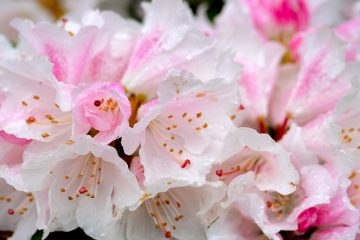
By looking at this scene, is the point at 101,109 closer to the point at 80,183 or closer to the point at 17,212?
the point at 80,183

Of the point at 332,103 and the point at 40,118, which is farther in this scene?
the point at 332,103

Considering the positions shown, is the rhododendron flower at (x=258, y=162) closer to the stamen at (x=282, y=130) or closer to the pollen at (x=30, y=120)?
the stamen at (x=282, y=130)

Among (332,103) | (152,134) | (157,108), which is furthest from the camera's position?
(332,103)

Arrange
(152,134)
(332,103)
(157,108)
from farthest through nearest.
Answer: (332,103)
(152,134)
(157,108)

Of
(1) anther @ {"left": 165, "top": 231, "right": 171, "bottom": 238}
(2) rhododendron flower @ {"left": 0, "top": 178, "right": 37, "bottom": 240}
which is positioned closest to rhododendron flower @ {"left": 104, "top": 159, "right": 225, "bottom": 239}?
(1) anther @ {"left": 165, "top": 231, "right": 171, "bottom": 238}

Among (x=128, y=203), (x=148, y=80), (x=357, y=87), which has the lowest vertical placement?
(x=128, y=203)

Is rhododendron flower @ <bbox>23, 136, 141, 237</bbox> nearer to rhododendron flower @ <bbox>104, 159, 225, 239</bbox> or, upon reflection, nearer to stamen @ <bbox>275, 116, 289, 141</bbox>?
rhododendron flower @ <bbox>104, 159, 225, 239</bbox>

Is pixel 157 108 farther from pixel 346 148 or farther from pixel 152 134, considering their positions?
pixel 346 148

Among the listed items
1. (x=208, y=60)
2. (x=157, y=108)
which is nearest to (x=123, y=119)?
(x=157, y=108)
